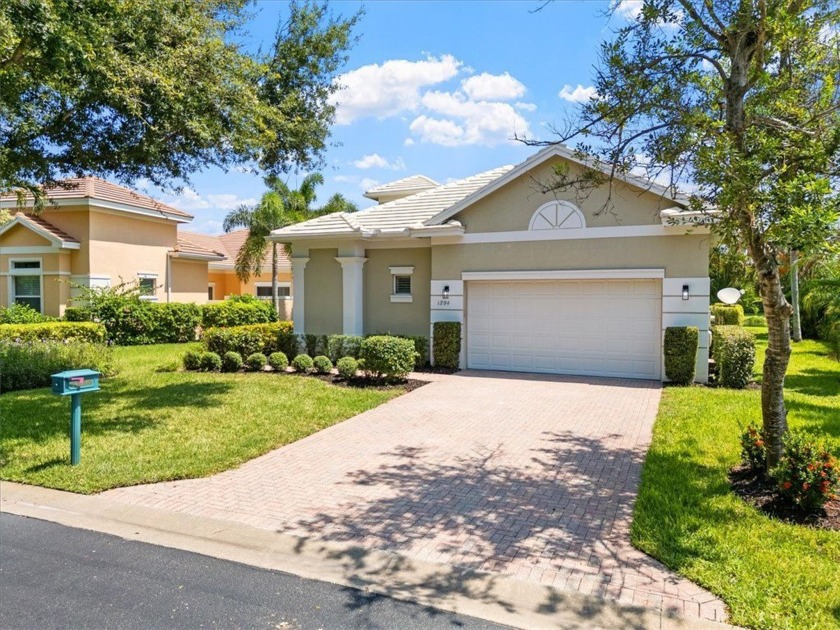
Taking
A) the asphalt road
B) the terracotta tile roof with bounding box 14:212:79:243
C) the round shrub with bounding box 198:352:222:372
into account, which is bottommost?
the asphalt road

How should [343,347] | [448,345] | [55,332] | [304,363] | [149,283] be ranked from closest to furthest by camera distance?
1. [304,363]
2. [448,345]
3. [343,347]
4. [55,332]
5. [149,283]

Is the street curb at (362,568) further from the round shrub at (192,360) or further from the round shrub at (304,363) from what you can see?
the round shrub at (192,360)

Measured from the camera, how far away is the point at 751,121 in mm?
5418

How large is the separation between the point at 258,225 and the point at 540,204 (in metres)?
18.8

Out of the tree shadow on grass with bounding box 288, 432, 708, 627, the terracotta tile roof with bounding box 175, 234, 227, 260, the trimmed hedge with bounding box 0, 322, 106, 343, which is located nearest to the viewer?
the tree shadow on grass with bounding box 288, 432, 708, 627

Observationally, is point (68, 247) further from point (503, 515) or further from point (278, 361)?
point (503, 515)

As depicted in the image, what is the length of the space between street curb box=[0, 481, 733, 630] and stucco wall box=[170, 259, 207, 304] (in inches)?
852

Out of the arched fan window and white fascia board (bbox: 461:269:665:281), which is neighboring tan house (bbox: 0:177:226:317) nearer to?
white fascia board (bbox: 461:269:665:281)

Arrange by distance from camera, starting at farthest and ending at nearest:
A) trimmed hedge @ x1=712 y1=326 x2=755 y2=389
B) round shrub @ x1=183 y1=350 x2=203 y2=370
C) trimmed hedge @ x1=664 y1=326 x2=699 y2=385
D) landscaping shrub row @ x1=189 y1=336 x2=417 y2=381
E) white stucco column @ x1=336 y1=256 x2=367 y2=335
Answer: white stucco column @ x1=336 y1=256 x2=367 y2=335 < round shrub @ x1=183 y1=350 x2=203 y2=370 < landscaping shrub row @ x1=189 y1=336 x2=417 y2=381 < trimmed hedge @ x1=664 y1=326 x2=699 y2=385 < trimmed hedge @ x1=712 y1=326 x2=755 y2=389

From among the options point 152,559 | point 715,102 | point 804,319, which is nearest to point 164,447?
point 152,559

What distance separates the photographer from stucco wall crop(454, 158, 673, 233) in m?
12.9

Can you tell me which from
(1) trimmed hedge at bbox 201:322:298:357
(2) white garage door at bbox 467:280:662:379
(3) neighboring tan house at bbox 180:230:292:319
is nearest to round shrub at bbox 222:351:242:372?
(1) trimmed hedge at bbox 201:322:298:357

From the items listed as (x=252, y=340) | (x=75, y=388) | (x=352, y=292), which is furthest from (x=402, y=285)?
(x=75, y=388)

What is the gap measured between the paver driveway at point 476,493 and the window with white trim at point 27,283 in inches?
737
